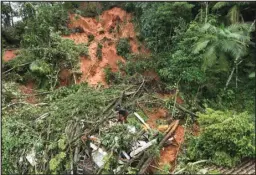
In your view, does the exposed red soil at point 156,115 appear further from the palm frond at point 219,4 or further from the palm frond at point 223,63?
the palm frond at point 219,4

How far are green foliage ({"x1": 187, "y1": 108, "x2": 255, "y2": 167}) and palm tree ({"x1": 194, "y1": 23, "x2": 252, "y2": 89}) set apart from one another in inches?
A: 77.5

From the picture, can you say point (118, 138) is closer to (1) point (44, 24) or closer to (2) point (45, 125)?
(2) point (45, 125)

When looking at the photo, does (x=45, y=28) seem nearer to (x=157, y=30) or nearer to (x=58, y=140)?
(x=157, y=30)

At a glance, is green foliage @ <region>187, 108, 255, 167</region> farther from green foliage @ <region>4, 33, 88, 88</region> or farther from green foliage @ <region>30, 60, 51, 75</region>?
green foliage @ <region>30, 60, 51, 75</region>

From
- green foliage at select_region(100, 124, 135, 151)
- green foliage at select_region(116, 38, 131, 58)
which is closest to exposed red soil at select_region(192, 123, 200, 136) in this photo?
green foliage at select_region(100, 124, 135, 151)

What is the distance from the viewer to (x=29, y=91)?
41.3 ft

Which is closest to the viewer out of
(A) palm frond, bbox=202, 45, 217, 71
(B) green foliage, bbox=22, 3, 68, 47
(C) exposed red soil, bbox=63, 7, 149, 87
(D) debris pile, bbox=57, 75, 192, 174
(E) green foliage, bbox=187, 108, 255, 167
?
(E) green foliage, bbox=187, 108, 255, 167

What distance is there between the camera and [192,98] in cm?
1130

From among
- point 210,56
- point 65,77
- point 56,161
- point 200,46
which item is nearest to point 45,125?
point 56,161

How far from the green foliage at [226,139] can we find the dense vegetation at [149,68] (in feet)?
0.08

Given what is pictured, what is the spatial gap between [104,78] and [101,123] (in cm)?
407

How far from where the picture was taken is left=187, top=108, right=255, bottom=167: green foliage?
8.53 m

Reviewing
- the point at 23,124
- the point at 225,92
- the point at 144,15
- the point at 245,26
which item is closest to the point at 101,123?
the point at 23,124

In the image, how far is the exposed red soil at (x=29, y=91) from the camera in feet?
39.2
